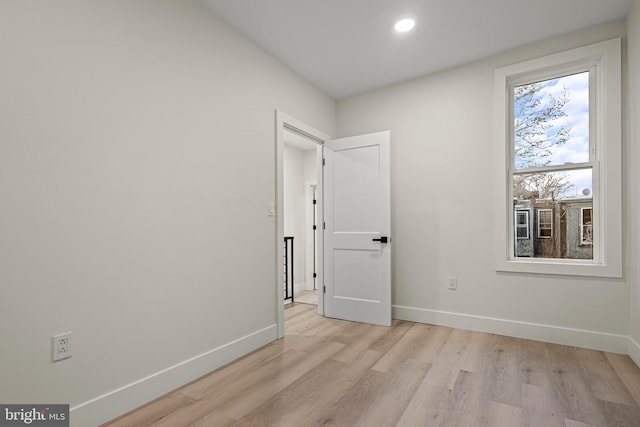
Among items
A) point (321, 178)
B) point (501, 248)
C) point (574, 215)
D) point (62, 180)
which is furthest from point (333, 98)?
point (62, 180)

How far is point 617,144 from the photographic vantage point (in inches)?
99.3

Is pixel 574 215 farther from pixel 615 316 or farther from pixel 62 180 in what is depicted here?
pixel 62 180

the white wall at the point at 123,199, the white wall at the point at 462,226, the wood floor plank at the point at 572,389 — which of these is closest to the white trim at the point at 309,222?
the white wall at the point at 462,226

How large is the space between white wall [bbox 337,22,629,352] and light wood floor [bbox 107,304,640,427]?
23 centimetres

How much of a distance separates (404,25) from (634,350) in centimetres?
304

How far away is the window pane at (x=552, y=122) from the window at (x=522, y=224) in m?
0.45

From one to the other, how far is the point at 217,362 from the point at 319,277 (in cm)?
168

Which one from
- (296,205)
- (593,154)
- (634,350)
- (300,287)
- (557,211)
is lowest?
(300,287)

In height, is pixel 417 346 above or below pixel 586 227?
below

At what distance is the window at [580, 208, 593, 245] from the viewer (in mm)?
2727

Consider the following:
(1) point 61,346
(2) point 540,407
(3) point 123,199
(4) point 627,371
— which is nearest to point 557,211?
(4) point 627,371

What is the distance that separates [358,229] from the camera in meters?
3.52

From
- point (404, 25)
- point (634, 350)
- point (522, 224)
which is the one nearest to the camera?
point (634, 350)

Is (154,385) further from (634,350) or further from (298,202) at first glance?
(298,202)
